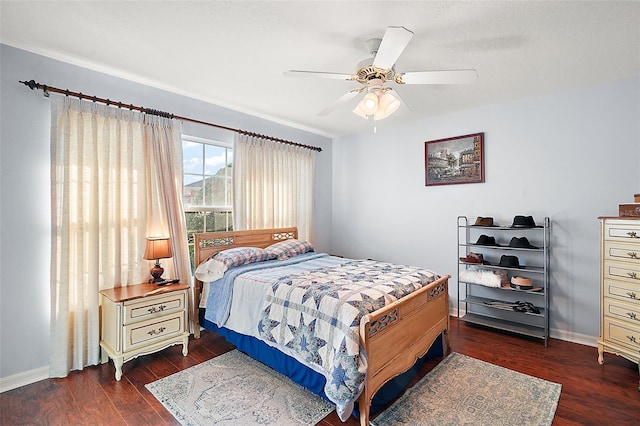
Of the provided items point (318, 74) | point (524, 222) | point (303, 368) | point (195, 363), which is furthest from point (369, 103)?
point (195, 363)

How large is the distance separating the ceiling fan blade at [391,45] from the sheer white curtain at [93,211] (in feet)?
7.82

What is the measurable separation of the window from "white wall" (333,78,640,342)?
7.56ft

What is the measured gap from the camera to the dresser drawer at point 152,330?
2559 millimetres

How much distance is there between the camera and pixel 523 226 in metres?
3.33

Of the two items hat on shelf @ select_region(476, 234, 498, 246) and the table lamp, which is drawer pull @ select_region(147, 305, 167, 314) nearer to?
the table lamp

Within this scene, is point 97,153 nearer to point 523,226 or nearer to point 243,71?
point 243,71

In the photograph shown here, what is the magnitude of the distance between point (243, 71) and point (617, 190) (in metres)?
3.87

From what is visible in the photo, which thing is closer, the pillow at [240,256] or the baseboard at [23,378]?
the baseboard at [23,378]

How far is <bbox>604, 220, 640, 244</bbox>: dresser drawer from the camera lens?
2.54 meters

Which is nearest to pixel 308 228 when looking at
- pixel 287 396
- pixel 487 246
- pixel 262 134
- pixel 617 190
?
pixel 262 134

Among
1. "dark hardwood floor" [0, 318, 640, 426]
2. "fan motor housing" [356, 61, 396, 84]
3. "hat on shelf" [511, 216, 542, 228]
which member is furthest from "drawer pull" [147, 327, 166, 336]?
"hat on shelf" [511, 216, 542, 228]

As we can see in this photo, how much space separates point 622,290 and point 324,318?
2633 mm

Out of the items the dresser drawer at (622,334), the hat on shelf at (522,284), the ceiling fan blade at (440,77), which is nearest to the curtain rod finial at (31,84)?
the ceiling fan blade at (440,77)

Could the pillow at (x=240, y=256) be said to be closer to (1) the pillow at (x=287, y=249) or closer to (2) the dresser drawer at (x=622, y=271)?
(1) the pillow at (x=287, y=249)
